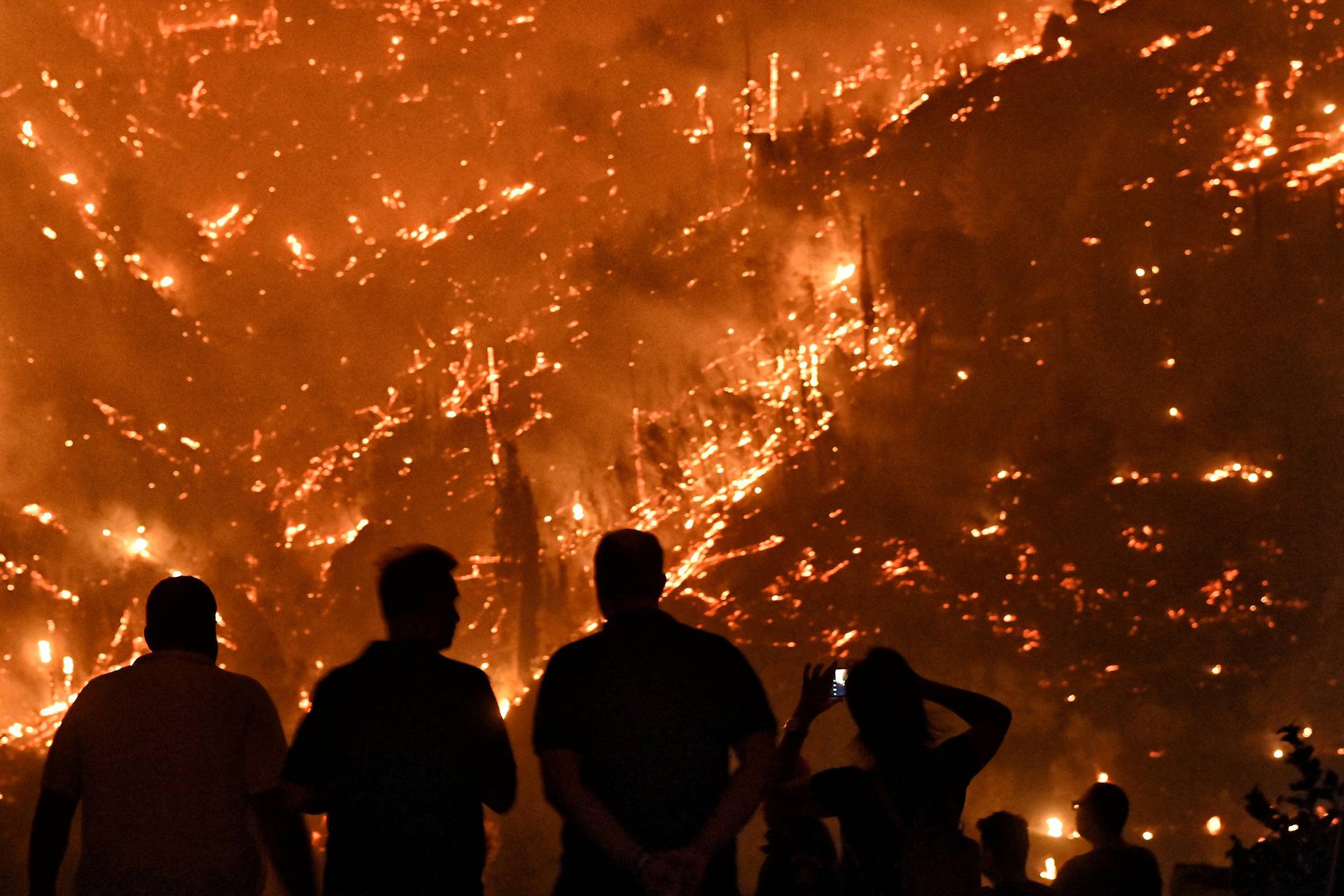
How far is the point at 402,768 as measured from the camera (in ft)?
7.15

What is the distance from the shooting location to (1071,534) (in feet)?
38.1

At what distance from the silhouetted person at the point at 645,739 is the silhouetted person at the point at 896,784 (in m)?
0.31

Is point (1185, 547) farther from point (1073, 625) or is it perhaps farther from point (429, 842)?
point (429, 842)

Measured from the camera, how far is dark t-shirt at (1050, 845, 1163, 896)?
10.4ft

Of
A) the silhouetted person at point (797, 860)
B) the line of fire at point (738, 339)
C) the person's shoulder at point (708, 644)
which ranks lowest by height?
the silhouetted person at point (797, 860)

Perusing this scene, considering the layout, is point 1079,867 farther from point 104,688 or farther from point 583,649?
point 104,688

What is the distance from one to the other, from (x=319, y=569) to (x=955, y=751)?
452 inches

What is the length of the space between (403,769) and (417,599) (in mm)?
275

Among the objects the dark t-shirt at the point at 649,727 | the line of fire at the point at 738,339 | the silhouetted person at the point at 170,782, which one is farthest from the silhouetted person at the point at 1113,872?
the line of fire at the point at 738,339

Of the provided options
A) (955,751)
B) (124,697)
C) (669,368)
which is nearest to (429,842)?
(124,697)

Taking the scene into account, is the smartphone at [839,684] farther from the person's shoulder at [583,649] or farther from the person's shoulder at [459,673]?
the person's shoulder at [459,673]

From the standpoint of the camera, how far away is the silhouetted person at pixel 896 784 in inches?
96.2

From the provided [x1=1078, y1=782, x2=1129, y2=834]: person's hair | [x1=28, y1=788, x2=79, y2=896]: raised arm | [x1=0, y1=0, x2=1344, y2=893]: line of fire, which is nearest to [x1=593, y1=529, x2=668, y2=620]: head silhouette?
[x1=28, y1=788, x2=79, y2=896]: raised arm

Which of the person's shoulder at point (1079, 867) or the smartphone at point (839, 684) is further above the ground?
the smartphone at point (839, 684)
